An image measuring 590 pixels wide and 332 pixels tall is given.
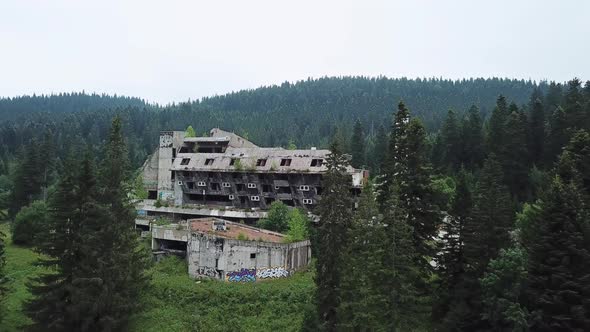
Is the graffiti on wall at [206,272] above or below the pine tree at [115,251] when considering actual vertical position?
below

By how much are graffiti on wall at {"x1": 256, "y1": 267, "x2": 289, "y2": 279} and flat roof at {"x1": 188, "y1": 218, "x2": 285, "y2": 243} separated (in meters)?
3.09

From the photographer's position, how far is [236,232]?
190 feet

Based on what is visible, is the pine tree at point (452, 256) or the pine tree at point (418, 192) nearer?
the pine tree at point (452, 256)

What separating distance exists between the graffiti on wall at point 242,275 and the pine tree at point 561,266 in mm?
26413

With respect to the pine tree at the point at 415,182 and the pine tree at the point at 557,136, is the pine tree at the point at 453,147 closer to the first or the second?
the pine tree at the point at 557,136

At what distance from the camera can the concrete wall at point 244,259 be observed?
173ft

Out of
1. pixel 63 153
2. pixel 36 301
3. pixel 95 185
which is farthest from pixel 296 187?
pixel 63 153

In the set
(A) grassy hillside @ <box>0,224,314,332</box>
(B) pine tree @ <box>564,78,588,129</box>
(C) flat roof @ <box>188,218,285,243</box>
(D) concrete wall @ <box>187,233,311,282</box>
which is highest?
(B) pine tree @ <box>564,78,588,129</box>

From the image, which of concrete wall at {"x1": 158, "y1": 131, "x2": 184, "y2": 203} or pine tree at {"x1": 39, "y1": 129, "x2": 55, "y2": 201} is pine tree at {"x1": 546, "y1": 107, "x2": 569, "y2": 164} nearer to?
concrete wall at {"x1": 158, "y1": 131, "x2": 184, "y2": 203}

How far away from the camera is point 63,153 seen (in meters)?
147

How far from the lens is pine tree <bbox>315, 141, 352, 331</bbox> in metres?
36.7

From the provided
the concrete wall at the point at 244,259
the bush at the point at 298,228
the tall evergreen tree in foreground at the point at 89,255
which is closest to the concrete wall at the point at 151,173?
the bush at the point at 298,228

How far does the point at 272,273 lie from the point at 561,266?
27699 mm

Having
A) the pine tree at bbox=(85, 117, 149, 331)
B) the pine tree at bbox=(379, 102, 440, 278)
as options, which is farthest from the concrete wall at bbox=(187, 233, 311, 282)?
the pine tree at bbox=(379, 102, 440, 278)
